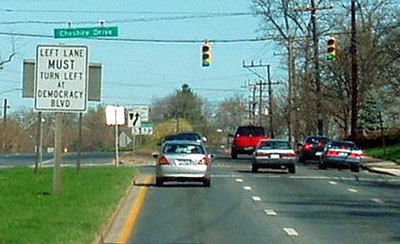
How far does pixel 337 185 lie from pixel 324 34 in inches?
1488

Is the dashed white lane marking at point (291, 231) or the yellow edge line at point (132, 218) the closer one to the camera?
the yellow edge line at point (132, 218)

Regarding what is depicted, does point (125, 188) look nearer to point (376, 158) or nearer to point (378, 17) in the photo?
point (376, 158)

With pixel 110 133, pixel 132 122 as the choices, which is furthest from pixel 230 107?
pixel 132 122

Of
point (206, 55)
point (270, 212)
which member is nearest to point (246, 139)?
point (206, 55)

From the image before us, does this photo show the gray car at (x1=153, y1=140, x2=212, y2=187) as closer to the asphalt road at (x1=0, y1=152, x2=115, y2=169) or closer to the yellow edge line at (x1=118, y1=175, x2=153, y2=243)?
the yellow edge line at (x1=118, y1=175, x2=153, y2=243)

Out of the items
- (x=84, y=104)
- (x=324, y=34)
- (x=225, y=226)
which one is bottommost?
(x=225, y=226)

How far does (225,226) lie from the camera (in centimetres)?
1912

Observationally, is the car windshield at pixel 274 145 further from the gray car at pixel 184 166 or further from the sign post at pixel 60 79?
the sign post at pixel 60 79

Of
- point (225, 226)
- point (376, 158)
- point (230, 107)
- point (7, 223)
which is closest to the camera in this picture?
point (7, 223)

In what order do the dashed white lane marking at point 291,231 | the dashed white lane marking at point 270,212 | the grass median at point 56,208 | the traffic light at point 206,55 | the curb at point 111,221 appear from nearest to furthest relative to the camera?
the grass median at point 56,208
the curb at point 111,221
the dashed white lane marking at point 291,231
the dashed white lane marking at point 270,212
the traffic light at point 206,55

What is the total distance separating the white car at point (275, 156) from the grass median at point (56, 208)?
10636mm

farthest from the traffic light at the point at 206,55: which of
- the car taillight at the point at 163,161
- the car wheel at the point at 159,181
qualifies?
the car taillight at the point at 163,161

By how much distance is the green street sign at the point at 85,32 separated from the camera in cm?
2567

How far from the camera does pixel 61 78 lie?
2370 cm
